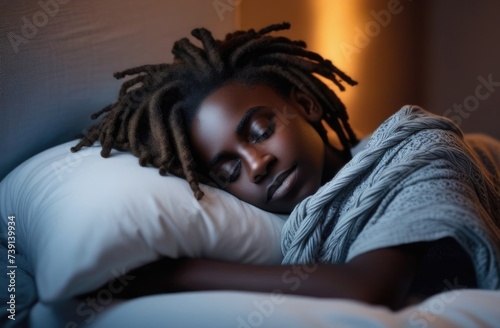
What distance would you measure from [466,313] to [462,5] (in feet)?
5.52

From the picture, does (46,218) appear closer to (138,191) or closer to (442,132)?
(138,191)

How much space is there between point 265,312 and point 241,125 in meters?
0.40

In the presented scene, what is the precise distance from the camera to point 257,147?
3.18 feet

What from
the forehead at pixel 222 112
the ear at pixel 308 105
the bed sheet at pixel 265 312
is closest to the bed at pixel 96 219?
the bed sheet at pixel 265 312

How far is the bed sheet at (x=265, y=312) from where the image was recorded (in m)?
0.61

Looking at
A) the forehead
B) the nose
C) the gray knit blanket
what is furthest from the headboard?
the gray knit blanket

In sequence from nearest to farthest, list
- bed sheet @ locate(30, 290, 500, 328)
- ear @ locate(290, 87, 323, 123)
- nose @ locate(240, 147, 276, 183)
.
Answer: bed sheet @ locate(30, 290, 500, 328) → nose @ locate(240, 147, 276, 183) → ear @ locate(290, 87, 323, 123)

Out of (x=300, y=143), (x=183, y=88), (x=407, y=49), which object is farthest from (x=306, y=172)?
(x=407, y=49)

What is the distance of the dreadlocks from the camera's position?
38.5 inches

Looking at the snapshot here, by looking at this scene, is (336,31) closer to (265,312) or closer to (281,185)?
(281,185)

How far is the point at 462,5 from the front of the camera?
6.74 feet

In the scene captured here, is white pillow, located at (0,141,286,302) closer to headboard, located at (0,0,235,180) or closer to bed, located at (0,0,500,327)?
bed, located at (0,0,500,327)

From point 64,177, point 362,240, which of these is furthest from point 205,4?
point 362,240

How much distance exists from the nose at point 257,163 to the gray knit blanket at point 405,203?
3.6 inches
